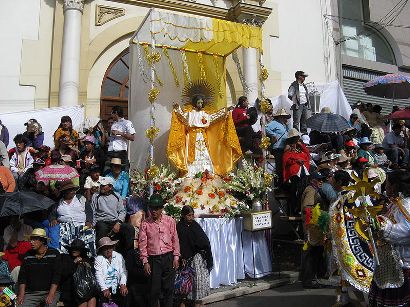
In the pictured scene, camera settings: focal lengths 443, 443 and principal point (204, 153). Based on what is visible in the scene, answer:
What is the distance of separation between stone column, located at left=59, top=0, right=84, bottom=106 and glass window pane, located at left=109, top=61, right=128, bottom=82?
131 centimetres

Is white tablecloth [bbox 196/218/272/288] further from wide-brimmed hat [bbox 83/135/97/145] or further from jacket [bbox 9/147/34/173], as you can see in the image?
jacket [bbox 9/147/34/173]

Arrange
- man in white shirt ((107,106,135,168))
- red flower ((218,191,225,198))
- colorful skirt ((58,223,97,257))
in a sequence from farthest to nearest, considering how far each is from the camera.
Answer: man in white shirt ((107,106,135,168)) → red flower ((218,191,225,198)) → colorful skirt ((58,223,97,257))

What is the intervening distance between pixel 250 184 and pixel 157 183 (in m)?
1.75

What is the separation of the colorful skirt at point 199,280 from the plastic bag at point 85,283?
4.31ft

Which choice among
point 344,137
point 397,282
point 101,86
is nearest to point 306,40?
point 344,137

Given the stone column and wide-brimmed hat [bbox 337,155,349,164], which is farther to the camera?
the stone column

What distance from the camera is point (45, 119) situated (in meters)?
10.8

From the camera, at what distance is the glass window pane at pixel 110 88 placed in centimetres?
1305

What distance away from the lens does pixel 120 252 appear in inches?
255

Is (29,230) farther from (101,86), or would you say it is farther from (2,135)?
(101,86)

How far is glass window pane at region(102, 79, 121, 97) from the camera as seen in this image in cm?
1305

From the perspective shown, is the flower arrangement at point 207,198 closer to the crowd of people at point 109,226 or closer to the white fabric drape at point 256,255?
the white fabric drape at point 256,255

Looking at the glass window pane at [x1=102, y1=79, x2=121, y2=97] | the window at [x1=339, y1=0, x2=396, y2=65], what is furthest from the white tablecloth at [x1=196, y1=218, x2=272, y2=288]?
the window at [x1=339, y1=0, x2=396, y2=65]

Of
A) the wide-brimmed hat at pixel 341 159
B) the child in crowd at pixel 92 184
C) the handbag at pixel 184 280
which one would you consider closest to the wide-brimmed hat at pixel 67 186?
the child in crowd at pixel 92 184
